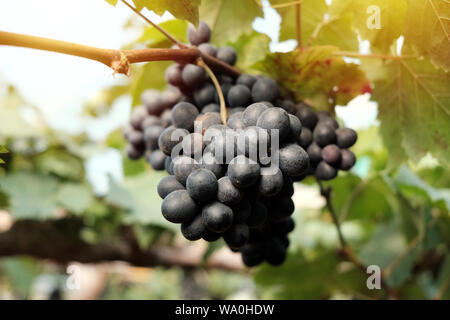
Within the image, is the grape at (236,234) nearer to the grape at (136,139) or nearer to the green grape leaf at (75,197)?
the grape at (136,139)

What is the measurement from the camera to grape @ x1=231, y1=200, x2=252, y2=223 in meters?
0.59

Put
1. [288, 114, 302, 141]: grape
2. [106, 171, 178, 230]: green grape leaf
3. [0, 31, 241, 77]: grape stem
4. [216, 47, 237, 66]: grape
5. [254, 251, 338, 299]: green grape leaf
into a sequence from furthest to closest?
[106, 171, 178, 230]: green grape leaf → [254, 251, 338, 299]: green grape leaf → [216, 47, 237, 66]: grape → [288, 114, 302, 141]: grape → [0, 31, 241, 77]: grape stem

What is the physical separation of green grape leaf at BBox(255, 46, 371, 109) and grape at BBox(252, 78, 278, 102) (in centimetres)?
7

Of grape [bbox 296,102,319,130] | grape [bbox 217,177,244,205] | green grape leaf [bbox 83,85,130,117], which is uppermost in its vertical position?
green grape leaf [bbox 83,85,130,117]

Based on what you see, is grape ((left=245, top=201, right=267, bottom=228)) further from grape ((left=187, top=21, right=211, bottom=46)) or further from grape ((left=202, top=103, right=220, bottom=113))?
grape ((left=187, top=21, right=211, bottom=46))

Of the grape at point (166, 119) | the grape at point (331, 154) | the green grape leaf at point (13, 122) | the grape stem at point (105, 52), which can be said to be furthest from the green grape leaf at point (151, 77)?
the green grape leaf at point (13, 122)

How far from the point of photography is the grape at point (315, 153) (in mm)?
760

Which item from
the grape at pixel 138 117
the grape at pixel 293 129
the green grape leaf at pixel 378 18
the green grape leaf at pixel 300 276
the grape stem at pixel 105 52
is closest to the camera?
the grape stem at pixel 105 52

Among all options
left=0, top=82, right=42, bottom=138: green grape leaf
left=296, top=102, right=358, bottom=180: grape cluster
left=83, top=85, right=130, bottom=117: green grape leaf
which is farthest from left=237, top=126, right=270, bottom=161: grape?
left=83, top=85, right=130, bottom=117: green grape leaf

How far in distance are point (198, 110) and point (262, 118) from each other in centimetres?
23

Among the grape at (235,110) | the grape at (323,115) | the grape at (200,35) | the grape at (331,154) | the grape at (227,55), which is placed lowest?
the grape at (331,154)

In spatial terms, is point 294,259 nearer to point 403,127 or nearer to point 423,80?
point 403,127

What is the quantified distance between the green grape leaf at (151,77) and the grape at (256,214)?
538mm
